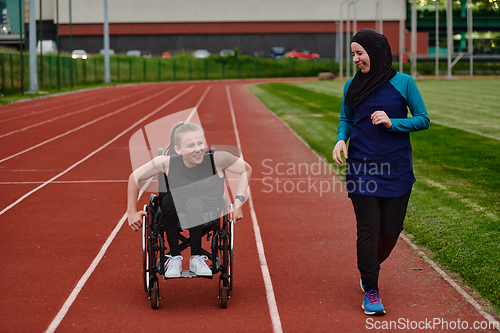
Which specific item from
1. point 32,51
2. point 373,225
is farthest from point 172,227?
point 32,51

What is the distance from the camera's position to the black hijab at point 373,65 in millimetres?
4449

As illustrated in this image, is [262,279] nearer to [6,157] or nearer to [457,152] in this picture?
[457,152]

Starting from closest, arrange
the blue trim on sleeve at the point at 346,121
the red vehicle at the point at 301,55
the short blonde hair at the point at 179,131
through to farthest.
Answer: the short blonde hair at the point at 179,131
the blue trim on sleeve at the point at 346,121
the red vehicle at the point at 301,55

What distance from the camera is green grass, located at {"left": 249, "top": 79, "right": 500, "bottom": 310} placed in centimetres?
582

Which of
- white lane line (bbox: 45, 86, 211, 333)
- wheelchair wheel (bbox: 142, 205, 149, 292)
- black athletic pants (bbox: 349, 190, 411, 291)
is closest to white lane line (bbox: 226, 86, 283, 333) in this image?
black athletic pants (bbox: 349, 190, 411, 291)

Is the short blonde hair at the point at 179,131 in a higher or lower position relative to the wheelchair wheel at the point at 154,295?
higher

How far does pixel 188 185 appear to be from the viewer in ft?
15.5

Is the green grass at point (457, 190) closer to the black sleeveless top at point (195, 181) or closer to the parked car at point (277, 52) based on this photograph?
the black sleeveless top at point (195, 181)

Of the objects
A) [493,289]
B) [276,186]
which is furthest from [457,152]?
[493,289]

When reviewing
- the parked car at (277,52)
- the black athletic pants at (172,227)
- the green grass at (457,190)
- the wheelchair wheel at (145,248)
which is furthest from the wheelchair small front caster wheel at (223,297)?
the parked car at (277,52)

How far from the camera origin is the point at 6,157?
1341 centimetres

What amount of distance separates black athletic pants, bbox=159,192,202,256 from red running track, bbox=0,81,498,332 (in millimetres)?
487

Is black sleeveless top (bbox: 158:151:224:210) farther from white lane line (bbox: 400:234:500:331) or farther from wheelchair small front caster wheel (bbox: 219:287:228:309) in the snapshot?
white lane line (bbox: 400:234:500:331)

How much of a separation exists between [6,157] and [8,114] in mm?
Result: 11121
